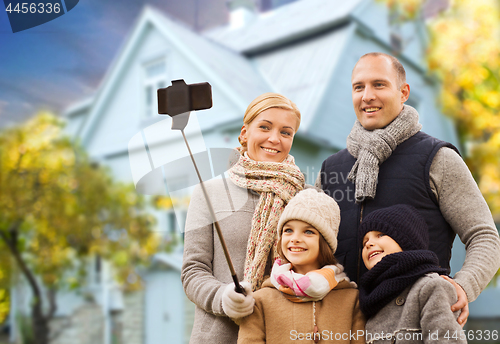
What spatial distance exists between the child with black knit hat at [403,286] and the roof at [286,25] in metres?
4.93

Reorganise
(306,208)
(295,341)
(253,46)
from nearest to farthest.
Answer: (295,341) → (306,208) → (253,46)

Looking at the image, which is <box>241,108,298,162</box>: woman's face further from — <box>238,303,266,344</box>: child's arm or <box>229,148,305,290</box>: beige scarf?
<box>238,303,266,344</box>: child's arm

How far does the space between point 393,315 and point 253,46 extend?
19.7 ft

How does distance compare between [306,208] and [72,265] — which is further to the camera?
[72,265]

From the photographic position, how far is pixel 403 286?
1438 millimetres

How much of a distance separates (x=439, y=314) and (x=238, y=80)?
5058 mm

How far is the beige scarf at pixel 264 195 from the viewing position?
1658 mm

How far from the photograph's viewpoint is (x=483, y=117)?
5.86 metres

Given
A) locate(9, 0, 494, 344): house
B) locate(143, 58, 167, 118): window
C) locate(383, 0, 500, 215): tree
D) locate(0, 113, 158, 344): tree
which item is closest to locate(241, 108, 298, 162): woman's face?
locate(9, 0, 494, 344): house

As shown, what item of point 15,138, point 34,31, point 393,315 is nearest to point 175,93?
point 393,315

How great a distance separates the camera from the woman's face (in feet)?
5.89

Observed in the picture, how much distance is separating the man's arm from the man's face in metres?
0.25

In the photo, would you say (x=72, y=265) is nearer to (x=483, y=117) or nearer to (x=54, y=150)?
(x=54, y=150)

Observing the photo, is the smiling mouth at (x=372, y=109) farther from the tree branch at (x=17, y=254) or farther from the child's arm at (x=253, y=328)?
the tree branch at (x=17, y=254)
